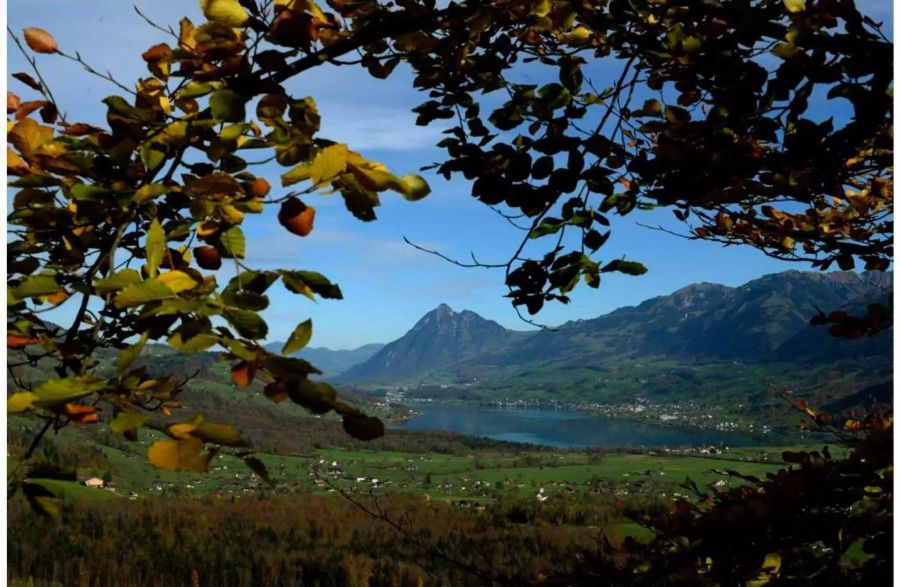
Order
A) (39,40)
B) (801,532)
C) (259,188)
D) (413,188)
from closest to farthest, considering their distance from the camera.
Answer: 1. (413,188)
2. (259,188)
3. (39,40)
4. (801,532)

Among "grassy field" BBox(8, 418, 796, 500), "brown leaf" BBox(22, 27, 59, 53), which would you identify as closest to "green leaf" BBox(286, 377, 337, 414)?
"brown leaf" BBox(22, 27, 59, 53)

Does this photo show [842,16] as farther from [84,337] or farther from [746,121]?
[84,337]

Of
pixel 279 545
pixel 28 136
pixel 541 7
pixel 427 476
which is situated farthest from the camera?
pixel 427 476

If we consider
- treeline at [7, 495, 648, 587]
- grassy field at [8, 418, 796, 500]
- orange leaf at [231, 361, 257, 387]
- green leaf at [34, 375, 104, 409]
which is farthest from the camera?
grassy field at [8, 418, 796, 500]

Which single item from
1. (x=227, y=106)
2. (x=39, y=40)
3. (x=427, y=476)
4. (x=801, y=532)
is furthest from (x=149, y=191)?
(x=427, y=476)

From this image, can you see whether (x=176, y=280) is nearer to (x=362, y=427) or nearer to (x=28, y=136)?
(x=362, y=427)

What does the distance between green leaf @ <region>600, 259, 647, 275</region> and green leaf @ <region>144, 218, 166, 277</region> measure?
1517 mm

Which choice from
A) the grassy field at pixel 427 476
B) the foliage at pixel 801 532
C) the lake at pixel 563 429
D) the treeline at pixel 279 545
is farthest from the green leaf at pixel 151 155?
the lake at pixel 563 429

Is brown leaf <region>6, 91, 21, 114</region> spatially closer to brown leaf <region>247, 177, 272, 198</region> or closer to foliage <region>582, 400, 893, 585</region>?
brown leaf <region>247, 177, 272, 198</region>

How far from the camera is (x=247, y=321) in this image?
0.91 m

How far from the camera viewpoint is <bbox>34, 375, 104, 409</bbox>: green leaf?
83cm

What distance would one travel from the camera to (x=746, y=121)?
1921 millimetres

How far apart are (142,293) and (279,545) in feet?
29.4

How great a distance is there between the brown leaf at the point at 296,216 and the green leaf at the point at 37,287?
0.39m
